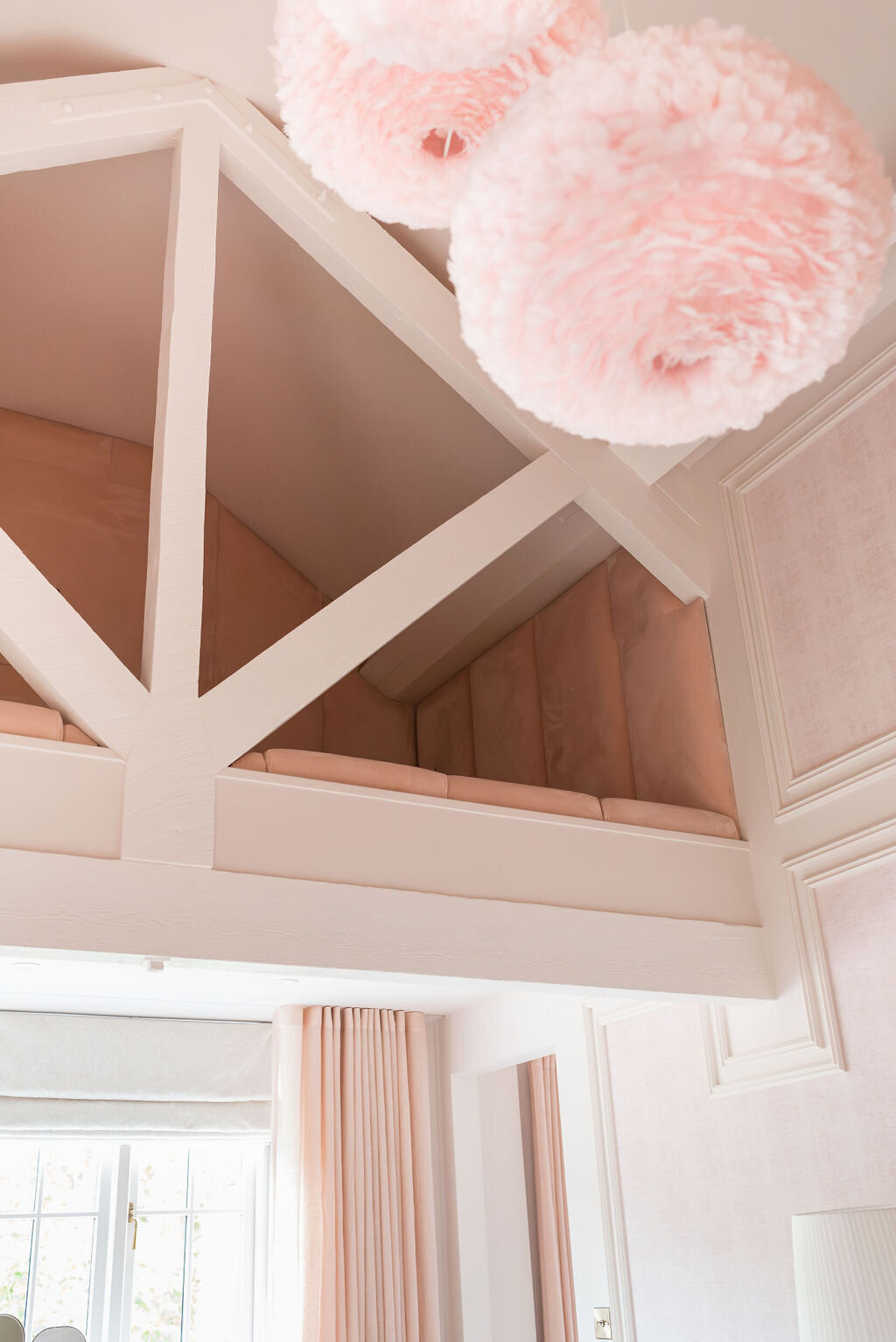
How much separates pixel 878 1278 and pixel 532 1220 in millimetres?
3142

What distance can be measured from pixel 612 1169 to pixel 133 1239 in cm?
173

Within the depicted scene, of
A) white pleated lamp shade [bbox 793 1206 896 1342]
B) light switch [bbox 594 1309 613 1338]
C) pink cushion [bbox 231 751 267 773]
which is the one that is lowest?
light switch [bbox 594 1309 613 1338]

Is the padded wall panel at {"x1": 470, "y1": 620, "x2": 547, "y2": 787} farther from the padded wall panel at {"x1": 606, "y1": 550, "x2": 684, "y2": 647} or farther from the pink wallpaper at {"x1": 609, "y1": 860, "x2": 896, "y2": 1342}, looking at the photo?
the pink wallpaper at {"x1": 609, "y1": 860, "x2": 896, "y2": 1342}

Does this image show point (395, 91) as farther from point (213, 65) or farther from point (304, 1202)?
point (304, 1202)

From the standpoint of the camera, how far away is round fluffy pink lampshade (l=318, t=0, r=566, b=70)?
1141 mm

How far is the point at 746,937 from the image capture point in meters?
3.09

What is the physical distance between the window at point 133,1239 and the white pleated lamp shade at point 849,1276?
2.53m

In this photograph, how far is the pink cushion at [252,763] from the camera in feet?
8.50

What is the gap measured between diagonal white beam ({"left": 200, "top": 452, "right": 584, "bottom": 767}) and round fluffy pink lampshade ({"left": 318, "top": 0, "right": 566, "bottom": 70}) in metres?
1.64

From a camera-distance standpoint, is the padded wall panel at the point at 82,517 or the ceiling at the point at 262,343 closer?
the ceiling at the point at 262,343

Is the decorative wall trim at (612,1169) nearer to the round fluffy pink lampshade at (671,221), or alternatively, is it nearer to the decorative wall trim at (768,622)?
the decorative wall trim at (768,622)

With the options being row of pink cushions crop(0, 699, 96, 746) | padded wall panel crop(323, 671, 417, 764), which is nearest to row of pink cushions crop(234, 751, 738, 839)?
row of pink cushions crop(0, 699, 96, 746)

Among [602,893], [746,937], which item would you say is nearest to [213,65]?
[602,893]

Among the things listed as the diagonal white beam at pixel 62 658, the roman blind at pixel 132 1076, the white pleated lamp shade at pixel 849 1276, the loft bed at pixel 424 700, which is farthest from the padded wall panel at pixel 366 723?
the white pleated lamp shade at pixel 849 1276
